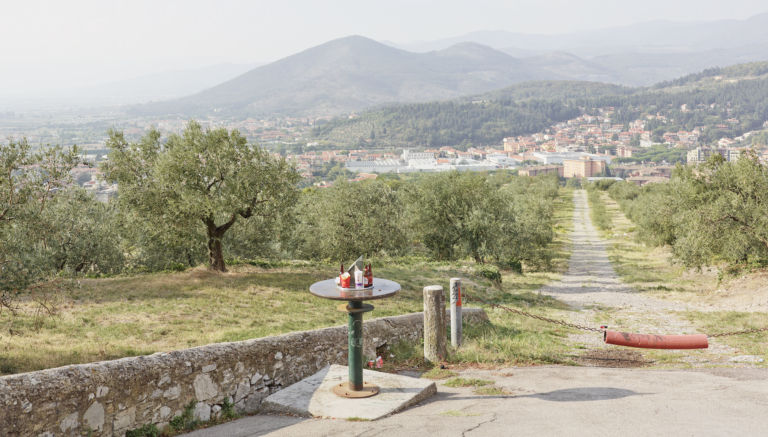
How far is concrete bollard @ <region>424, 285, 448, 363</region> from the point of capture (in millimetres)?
10047

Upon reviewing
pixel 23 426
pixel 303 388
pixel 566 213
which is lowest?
pixel 566 213

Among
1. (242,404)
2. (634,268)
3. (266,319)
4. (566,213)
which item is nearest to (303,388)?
(242,404)

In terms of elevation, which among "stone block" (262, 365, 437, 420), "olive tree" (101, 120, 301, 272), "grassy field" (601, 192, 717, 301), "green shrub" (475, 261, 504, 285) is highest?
"olive tree" (101, 120, 301, 272)

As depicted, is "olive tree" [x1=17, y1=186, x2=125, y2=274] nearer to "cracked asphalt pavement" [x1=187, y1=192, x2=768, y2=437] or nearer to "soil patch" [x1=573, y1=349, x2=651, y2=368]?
"cracked asphalt pavement" [x1=187, y1=192, x2=768, y2=437]

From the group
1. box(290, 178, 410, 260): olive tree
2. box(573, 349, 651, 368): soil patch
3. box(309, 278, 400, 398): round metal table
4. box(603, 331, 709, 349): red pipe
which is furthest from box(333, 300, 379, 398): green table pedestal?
box(290, 178, 410, 260): olive tree

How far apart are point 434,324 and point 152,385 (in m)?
5.46

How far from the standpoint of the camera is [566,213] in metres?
95.7

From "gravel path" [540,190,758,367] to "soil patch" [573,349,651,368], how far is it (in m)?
0.88

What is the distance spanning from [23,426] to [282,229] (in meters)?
16.8

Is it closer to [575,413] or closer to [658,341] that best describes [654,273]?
[658,341]

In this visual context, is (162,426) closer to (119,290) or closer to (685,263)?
(119,290)

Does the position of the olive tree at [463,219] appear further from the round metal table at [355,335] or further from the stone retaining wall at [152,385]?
the round metal table at [355,335]

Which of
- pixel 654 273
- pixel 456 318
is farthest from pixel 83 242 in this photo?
pixel 654 273

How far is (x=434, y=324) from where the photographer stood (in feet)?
33.3
